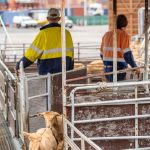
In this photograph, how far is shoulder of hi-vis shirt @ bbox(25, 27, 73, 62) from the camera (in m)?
7.64

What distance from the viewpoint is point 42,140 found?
237 inches

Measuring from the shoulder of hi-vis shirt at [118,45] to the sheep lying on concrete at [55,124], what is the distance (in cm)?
281

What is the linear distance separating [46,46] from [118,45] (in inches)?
63.2

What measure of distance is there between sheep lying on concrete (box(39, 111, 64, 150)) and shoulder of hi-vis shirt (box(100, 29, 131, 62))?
2814mm

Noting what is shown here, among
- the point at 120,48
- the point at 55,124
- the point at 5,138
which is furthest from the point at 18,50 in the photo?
the point at 55,124

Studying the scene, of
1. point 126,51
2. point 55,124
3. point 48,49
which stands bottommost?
point 55,124

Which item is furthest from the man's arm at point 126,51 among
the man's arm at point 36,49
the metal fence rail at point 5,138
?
the metal fence rail at point 5,138

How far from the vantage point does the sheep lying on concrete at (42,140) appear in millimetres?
5969

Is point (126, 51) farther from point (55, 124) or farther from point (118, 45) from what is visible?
point (55, 124)

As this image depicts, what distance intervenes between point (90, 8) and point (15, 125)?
8333 cm

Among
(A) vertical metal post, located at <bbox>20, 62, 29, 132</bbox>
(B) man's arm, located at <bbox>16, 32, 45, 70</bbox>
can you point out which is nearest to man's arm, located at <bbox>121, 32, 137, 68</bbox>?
(B) man's arm, located at <bbox>16, 32, 45, 70</bbox>

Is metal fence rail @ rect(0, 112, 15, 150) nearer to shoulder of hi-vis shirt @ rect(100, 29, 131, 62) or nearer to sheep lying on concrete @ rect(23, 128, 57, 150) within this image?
sheep lying on concrete @ rect(23, 128, 57, 150)

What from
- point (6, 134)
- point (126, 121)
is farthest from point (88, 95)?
point (6, 134)

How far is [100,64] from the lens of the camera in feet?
41.4
